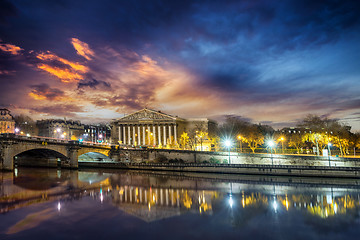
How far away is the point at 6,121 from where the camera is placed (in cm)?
10706

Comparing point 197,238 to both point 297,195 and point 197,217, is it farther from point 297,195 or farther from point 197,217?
point 297,195

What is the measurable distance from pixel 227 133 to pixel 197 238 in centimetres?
8194

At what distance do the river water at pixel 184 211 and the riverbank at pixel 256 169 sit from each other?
3539mm

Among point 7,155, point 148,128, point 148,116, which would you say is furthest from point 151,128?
point 7,155

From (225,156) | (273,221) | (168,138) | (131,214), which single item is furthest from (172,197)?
(168,138)

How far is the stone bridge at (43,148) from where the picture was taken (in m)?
49.7

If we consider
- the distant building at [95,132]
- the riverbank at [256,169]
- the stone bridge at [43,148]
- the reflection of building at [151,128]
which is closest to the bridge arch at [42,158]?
the stone bridge at [43,148]

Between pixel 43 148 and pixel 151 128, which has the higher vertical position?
pixel 151 128

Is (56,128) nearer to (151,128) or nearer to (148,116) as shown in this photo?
(148,116)

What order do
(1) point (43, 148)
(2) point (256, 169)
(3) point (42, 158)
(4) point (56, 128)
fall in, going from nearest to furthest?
(2) point (256, 169), (1) point (43, 148), (3) point (42, 158), (4) point (56, 128)

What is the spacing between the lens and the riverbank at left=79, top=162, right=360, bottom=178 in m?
39.8

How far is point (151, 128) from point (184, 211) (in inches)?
3551

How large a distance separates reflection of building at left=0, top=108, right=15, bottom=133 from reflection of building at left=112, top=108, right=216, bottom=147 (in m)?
43.5

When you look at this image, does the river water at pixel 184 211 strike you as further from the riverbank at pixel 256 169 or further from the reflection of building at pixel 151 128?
the reflection of building at pixel 151 128
